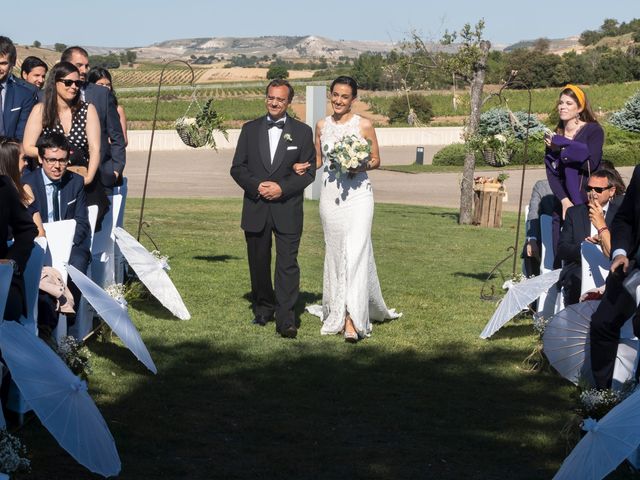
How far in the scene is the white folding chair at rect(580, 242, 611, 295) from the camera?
346 inches

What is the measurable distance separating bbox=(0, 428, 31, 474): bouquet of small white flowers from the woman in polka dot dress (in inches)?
166

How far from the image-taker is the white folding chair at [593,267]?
8789 mm

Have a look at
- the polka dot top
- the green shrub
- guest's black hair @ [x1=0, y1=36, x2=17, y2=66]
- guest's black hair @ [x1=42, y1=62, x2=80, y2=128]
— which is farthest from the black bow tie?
the green shrub

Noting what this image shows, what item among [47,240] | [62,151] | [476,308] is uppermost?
[62,151]

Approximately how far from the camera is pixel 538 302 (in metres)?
10.9

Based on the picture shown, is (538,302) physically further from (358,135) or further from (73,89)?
(73,89)

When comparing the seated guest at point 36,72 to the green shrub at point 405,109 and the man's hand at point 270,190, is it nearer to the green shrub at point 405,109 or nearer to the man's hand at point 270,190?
the man's hand at point 270,190

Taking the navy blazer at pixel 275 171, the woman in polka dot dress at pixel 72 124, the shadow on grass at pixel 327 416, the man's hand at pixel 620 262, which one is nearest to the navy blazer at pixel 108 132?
the woman in polka dot dress at pixel 72 124

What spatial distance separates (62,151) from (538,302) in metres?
4.66

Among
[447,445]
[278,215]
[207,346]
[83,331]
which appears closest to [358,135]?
[278,215]

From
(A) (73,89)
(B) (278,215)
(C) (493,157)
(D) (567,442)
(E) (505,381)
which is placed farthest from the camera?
(C) (493,157)

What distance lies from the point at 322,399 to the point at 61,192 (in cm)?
267

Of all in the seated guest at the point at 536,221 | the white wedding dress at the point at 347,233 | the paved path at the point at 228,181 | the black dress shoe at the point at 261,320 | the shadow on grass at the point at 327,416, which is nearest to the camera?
the shadow on grass at the point at 327,416

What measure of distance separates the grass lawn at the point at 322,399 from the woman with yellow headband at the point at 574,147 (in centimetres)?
141
